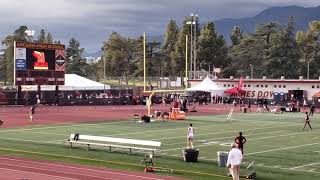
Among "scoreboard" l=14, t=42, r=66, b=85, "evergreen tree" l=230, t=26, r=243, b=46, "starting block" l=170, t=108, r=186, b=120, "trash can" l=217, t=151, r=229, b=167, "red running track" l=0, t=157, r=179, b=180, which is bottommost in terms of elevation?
"red running track" l=0, t=157, r=179, b=180

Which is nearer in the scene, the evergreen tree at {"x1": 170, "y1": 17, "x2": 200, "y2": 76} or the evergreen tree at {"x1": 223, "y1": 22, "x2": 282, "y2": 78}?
the evergreen tree at {"x1": 170, "y1": 17, "x2": 200, "y2": 76}

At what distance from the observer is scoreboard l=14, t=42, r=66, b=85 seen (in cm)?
6988

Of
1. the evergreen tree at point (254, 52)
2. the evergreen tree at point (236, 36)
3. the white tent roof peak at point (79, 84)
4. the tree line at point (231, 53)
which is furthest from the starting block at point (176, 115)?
the evergreen tree at point (236, 36)

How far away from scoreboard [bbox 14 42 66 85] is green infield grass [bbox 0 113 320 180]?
945 inches

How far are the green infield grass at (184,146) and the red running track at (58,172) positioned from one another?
1.21m

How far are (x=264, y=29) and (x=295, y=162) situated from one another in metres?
104

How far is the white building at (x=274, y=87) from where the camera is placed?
85.0 meters

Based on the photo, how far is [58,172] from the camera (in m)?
23.0

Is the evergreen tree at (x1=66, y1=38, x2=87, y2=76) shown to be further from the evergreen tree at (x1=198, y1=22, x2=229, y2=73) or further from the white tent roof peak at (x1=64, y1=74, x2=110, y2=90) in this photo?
the white tent roof peak at (x1=64, y1=74, x2=110, y2=90)

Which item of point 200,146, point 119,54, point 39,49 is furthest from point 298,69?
point 200,146

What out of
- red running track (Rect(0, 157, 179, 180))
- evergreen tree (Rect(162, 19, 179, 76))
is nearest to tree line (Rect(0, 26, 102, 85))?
evergreen tree (Rect(162, 19, 179, 76))

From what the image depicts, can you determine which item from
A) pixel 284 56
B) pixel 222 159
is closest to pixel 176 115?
pixel 222 159

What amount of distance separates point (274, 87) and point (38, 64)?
120 feet

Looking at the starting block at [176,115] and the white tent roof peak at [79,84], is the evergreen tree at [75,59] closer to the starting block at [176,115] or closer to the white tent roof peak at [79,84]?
the white tent roof peak at [79,84]
